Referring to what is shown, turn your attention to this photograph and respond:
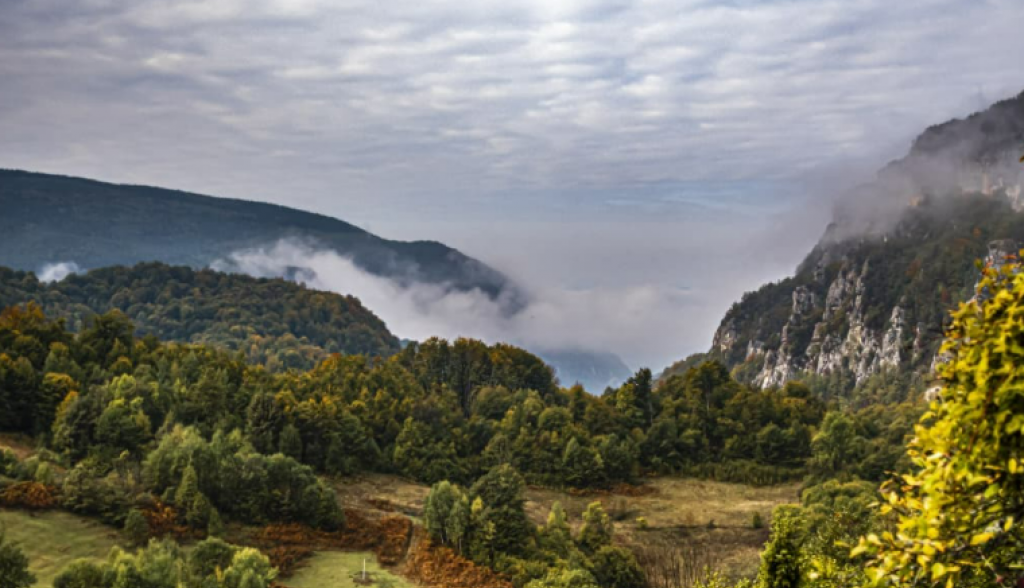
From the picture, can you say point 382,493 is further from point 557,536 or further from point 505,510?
point 557,536

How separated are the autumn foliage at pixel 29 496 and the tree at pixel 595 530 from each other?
30.7 meters

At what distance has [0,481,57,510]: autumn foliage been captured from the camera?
4088 centimetres

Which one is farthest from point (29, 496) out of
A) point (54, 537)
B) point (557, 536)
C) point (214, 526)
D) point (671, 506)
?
point (671, 506)

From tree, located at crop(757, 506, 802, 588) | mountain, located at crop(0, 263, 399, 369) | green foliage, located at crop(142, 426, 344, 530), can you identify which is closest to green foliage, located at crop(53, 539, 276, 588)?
green foliage, located at crop(142, 426, 344, 530)

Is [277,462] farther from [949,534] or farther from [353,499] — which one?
[949,534]

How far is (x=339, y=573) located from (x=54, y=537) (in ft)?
47.4

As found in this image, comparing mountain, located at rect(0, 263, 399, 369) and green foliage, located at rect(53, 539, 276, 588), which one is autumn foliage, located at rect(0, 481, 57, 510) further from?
mountain, located at rect(0, 263, 399, 369)

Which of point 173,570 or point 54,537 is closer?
point 173,570

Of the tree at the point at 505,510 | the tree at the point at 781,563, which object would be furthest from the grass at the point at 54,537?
the tree at the point at 781,563

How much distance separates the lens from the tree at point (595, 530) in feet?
160

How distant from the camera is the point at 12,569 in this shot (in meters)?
29.0

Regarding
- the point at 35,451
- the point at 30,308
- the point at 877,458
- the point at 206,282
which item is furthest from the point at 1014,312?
the point at 206,282

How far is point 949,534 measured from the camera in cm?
604

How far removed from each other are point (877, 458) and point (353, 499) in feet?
140
